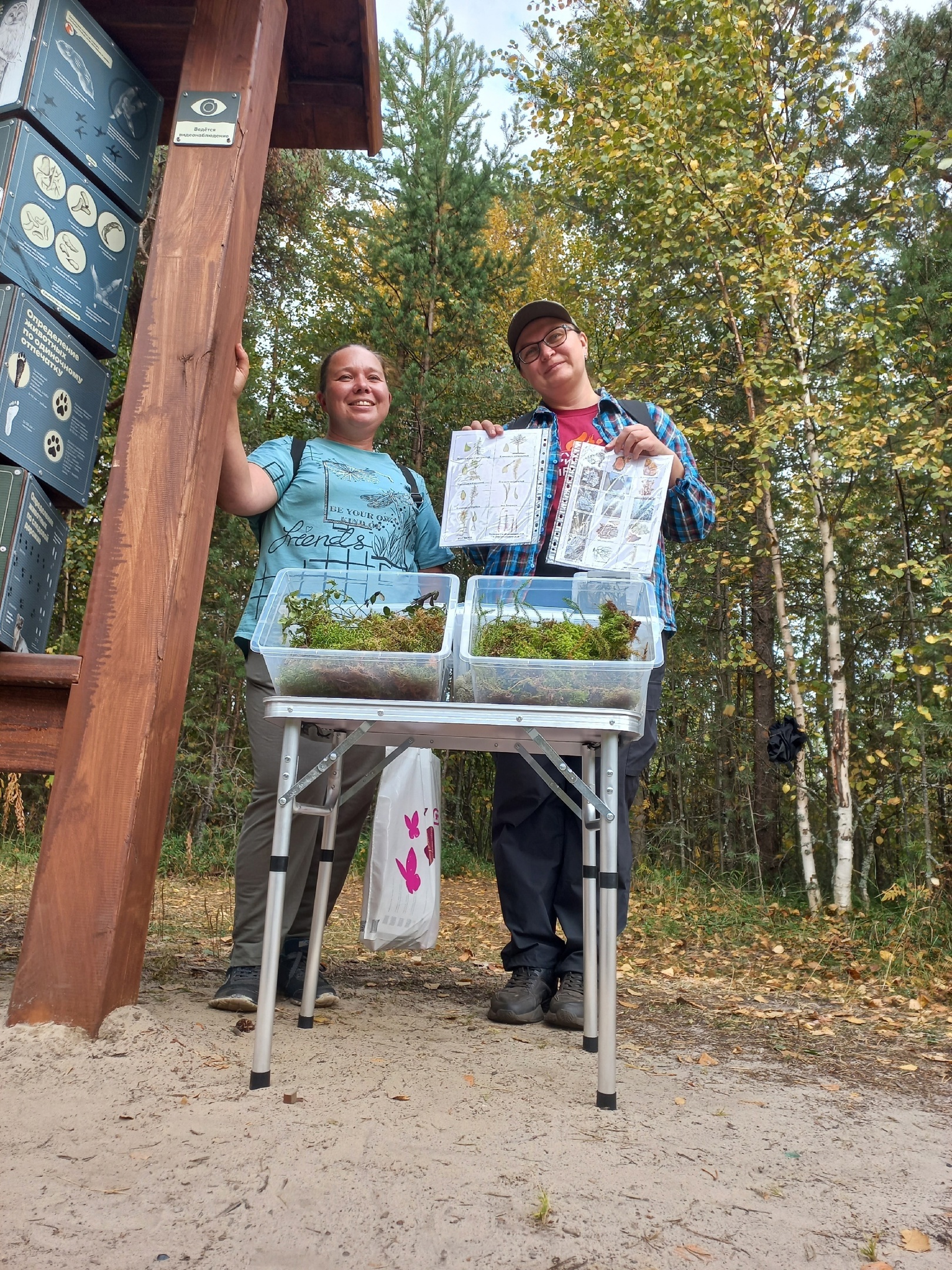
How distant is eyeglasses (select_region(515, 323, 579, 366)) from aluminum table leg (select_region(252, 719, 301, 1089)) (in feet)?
5.68

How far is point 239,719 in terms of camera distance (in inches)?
387

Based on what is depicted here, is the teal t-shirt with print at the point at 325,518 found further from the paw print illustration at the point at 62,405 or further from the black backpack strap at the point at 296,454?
the paw print illustration at the point at 62,405

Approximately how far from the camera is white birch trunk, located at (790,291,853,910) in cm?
582

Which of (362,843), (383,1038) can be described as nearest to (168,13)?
(383,1038)

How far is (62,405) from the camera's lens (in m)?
2.41

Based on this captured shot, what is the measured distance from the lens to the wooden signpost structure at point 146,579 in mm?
2064

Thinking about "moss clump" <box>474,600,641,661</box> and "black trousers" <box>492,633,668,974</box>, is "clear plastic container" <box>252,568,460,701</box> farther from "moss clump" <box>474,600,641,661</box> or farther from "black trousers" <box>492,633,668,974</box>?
"black trousers" <box>492,633,668,974</box>

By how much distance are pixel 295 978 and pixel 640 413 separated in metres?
2.10

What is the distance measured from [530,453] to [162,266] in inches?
43.2

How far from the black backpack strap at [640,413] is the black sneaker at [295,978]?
6.54 ft

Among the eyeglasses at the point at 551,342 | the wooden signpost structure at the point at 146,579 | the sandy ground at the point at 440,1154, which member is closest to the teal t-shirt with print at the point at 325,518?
the wooden signpost structure at the point at 146,579

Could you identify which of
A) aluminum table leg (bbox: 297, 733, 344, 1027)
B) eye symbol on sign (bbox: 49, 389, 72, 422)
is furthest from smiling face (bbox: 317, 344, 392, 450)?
aluminum table leg (bbox: 297, 733, 344, 1027)

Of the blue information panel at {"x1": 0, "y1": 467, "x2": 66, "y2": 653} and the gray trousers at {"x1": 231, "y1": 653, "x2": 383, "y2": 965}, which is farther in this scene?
the gray trousers at {"x1": 231, "y1": 653, "x2": 383, "y2": 965}

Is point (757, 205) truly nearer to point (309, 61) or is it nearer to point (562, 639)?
point (309, 61)
